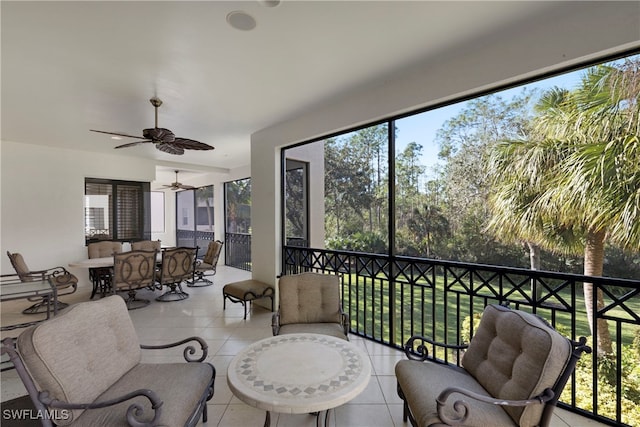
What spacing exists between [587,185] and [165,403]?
10.7ft

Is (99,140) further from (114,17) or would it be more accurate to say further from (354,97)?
(354,97)

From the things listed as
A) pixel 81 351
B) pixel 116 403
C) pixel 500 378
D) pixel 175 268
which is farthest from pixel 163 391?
pixel 175 268

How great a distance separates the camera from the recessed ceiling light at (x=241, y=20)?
185cm

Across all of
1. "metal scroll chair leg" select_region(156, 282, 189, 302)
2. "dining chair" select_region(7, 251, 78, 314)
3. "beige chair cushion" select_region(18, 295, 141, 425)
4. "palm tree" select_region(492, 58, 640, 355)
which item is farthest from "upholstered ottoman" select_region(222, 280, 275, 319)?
"palm tree" select_region(492, 58, 640, 355)

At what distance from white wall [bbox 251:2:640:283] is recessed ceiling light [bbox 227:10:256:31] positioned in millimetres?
1454

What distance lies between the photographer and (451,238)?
11.2 feet

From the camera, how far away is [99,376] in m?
1.56

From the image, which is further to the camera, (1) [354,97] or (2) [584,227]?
(1) [354,97]

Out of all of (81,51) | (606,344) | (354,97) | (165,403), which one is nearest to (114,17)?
(81,51)

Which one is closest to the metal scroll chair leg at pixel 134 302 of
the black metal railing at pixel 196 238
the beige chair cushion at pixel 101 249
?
the beige chair cushion at pixel 101 249

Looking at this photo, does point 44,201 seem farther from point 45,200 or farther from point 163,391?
point 163,391

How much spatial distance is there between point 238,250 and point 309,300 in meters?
5.73

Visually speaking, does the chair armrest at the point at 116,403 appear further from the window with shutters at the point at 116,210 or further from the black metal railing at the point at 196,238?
the black metal railing at the point at 196,238

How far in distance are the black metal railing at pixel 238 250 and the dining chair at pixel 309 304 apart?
517 centimetres
